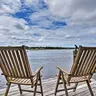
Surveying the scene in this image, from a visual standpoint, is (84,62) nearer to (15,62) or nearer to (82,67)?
(82,67)

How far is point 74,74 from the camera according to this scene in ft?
9.70

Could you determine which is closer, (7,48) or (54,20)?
(7,48)

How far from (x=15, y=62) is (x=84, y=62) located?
1.14 meters

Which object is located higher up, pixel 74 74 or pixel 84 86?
pixel 74 74

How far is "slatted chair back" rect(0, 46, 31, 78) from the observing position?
8.71ft

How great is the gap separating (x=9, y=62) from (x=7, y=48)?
0.87 feet

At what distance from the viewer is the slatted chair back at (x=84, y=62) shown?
9.09 feet

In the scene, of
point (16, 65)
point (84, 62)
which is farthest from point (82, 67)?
point (16, 65)

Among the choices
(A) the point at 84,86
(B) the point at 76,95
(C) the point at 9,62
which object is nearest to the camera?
(C) the point at 9,62

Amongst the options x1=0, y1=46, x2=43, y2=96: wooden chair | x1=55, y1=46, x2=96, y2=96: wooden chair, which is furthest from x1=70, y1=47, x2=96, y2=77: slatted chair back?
x1=0, y1=46, x2=43, y2=96: wooden chair

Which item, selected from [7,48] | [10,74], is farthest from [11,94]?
[7,48]

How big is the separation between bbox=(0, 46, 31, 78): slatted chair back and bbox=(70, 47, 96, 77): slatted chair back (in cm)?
77

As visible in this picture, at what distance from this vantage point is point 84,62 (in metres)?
2.93

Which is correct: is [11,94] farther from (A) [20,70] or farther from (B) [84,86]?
(B) [84,86]
